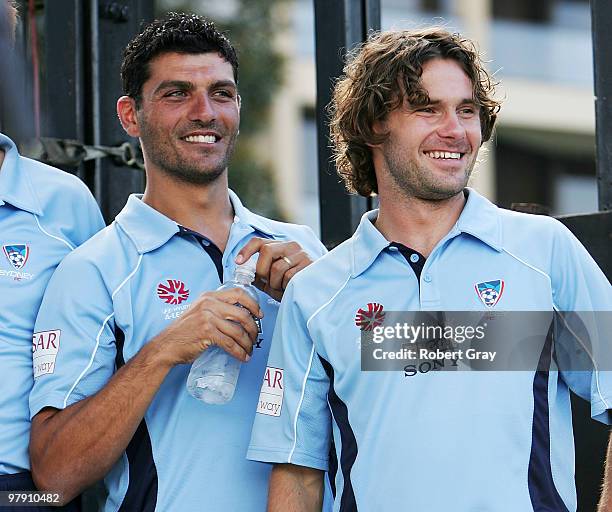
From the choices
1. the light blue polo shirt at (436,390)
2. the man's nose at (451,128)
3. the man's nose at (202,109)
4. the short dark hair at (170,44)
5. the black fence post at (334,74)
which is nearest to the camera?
the light blue polo shirt at (436,390)

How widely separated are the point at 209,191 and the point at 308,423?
73 centimetres

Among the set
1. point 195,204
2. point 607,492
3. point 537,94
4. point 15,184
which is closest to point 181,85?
point 195,204

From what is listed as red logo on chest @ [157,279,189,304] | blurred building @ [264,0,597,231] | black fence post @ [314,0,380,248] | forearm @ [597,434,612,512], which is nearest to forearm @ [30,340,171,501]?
red logo on chest @ [157,279,189,304]

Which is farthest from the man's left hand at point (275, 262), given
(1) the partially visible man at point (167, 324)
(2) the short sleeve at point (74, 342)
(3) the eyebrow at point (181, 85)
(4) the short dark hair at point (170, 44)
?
(4) the short dark hair at point (170, 44)

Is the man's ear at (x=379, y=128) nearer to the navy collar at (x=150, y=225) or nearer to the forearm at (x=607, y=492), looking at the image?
the navy collar at (x=150, y=225)

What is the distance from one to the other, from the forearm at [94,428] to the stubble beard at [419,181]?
0.65 m

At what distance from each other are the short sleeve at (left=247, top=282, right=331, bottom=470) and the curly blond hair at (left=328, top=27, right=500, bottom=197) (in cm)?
44

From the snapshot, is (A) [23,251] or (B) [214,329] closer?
(B) [214,329]

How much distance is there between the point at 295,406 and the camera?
288 cm

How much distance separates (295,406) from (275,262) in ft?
1.22

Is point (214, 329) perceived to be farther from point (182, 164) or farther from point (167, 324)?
point (182, 164)

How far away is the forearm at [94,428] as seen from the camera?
2959 mm

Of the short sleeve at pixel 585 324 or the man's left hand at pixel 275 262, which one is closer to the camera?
the short sleeve at pixel 585 324

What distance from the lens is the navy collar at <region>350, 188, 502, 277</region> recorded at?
2848mm
